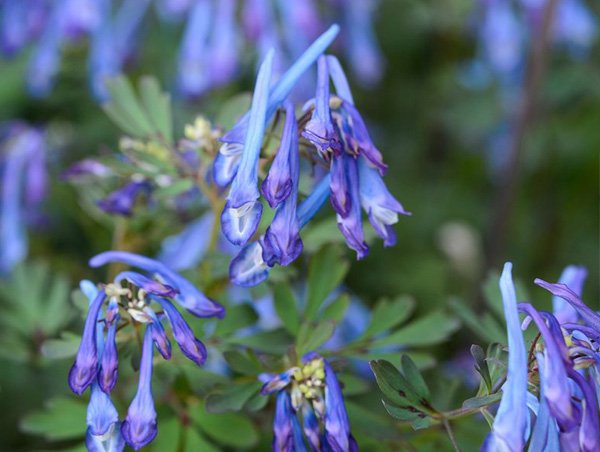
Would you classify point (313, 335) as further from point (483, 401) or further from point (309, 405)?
point (483, 401)

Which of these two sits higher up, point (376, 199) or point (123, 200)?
point (376, 199)

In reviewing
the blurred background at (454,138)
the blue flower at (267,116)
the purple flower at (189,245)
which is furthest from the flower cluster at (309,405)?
the blurred background at (454,138)

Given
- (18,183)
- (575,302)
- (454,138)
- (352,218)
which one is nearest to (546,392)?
(575,302)

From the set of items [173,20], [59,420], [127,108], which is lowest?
[59,420]

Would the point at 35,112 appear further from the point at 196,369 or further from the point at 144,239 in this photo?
the point at 196,369

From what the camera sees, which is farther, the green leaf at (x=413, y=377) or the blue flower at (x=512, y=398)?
the green leaf at (x=413, y=377)

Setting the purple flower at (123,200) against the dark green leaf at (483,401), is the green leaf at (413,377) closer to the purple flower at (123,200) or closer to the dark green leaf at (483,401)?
the dark green leaf at (483,401)

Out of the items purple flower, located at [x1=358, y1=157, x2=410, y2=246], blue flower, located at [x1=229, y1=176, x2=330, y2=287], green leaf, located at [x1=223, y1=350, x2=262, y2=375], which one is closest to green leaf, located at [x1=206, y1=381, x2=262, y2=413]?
green leaf, located at [x1=223, y1=350, x2=262, y2=375]
